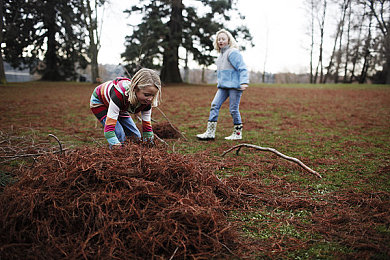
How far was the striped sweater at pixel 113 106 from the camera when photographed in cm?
246

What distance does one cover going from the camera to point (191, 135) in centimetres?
486

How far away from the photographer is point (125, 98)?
257cm

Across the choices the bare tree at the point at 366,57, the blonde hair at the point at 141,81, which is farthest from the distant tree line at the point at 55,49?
the bare tree at the point at 366,57

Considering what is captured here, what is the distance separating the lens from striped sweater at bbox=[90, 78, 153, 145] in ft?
8.07

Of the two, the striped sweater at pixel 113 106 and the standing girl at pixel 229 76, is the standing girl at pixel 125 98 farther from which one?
the standing girl at pixel 229 76

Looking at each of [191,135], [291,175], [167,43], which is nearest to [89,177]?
[291,175]

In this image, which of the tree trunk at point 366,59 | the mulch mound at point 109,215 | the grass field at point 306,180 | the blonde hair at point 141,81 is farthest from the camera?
the tree trunk at point 366,59

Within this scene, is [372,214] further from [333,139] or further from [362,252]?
[333,139]

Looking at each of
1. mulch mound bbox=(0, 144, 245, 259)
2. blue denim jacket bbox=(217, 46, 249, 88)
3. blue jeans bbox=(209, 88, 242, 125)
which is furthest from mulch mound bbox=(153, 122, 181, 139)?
mulch mound bbox=(0, 144, 245, 259)

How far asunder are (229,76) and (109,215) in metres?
3.39

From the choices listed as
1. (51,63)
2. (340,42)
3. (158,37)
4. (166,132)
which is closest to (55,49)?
(51,63)

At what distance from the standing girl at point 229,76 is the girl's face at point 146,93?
6.81 ft

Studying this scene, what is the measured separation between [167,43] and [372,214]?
1745cm

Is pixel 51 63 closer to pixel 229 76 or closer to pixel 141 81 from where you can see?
pixel 229 76
